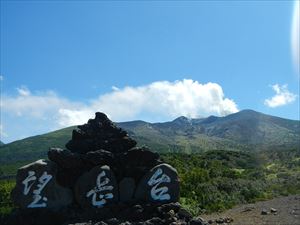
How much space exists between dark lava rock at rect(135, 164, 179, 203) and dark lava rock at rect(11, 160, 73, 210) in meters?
2.63

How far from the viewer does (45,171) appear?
52.0 feet

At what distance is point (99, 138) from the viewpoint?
690 inches

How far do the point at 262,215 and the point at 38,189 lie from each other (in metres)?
11.3

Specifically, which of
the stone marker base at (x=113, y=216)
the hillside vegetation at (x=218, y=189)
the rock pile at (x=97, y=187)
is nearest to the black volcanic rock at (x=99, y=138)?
the rock pile at (x=97, y=187)

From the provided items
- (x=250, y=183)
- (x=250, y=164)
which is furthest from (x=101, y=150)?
(x=250, y=164)

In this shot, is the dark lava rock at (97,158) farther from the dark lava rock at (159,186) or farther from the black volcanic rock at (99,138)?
the dark lava rock at (159,186)

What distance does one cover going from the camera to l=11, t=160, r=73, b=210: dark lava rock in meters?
15.6

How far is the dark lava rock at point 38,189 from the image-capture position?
15.6 m

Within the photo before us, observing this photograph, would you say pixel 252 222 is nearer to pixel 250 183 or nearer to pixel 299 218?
pixel 299 218

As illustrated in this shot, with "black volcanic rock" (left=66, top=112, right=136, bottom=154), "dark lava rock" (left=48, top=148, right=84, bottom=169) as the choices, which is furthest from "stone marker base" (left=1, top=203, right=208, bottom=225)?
"black volcanic rock" (left=66, top=112, right=136, bottom=154)

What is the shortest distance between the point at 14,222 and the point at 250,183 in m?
22.9

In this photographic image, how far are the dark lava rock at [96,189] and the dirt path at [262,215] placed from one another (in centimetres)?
682

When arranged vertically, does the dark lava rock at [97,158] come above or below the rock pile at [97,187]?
above

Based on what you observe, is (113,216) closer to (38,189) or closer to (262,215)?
(38,189)
